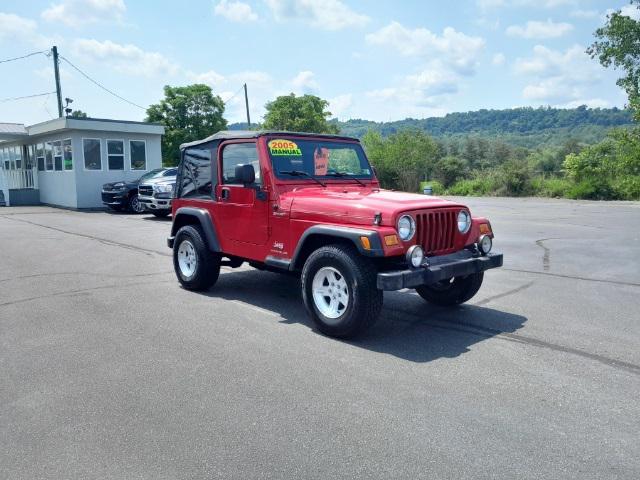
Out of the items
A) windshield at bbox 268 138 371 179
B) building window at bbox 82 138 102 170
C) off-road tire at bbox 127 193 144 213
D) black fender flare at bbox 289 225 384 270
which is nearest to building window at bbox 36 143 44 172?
building window at bbox 82 138 102 170

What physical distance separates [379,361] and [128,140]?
71.9 ft

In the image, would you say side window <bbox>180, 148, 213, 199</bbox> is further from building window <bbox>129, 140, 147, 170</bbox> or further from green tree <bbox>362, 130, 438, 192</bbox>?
green tree <bbox>362, 130, 438, 192</bbox>

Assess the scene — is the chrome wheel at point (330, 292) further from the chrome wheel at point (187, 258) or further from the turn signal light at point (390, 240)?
the chrome wheel at point (187, 258)

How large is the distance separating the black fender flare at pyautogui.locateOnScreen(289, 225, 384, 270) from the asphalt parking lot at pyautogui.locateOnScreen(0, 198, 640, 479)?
2.85 feet

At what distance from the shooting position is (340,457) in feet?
10.4

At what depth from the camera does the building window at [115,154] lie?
23.6 metres

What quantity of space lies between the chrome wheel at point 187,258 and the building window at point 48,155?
2048 centimetres

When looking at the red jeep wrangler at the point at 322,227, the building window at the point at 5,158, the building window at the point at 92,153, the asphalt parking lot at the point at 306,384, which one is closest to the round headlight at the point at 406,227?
the red jeep wrangler at the point at 322,227

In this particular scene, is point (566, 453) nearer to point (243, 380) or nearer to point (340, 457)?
point (340, 457)

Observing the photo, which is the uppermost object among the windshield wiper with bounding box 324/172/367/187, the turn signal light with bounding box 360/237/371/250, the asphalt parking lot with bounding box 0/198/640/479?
the windshield wiper with bounding box 324/172/367/187

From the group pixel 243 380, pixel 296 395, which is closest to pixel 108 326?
pixel 243 380

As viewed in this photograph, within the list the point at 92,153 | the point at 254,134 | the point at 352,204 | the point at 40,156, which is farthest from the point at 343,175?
the point at 40,156

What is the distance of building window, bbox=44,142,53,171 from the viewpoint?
2503 centimetres

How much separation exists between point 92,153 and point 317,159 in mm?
19188
